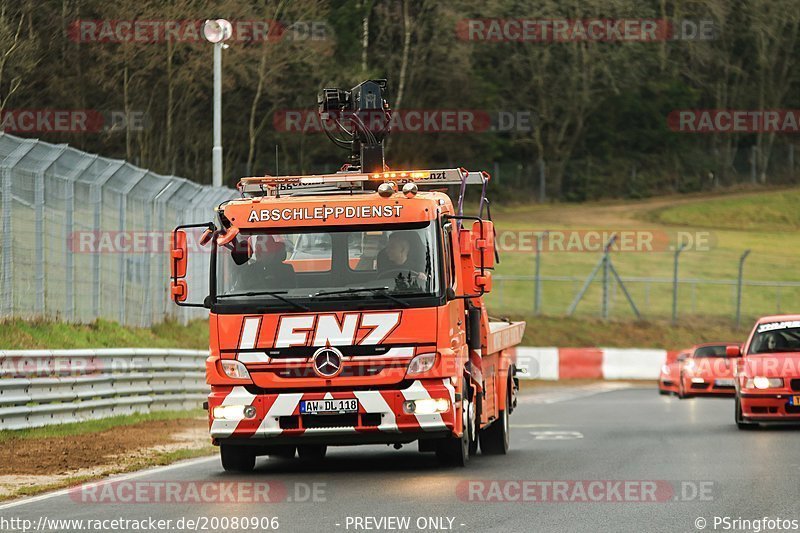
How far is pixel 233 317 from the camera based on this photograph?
14234 mm

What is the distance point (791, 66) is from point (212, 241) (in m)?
71.1

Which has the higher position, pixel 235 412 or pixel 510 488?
pixel 235 412

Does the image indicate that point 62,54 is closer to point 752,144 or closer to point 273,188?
point 273,188

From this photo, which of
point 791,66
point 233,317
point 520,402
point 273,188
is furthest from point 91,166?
point 791,66

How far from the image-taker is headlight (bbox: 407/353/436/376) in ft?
46.3

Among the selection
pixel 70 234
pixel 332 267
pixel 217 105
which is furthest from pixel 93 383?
pixel 217 105

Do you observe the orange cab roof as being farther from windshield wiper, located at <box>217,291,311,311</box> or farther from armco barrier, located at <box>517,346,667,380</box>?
armco barrier, located at <box>517,346,667,380</box>

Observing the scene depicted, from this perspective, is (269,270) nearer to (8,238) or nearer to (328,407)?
(328,407)

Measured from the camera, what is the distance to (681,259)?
5784 cm

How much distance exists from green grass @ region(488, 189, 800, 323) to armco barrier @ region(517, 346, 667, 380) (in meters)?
5.91

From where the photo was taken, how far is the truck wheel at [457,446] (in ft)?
49.1

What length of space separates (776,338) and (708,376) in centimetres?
990

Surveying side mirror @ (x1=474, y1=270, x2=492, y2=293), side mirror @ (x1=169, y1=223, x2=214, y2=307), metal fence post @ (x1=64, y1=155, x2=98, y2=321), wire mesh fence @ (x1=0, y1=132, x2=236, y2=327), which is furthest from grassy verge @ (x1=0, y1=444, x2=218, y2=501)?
metal fence post @ (x1=64, y1=155, x2=98, y2=321)

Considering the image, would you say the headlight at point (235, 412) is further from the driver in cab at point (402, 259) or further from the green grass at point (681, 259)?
the green grass at point (681, 259)
